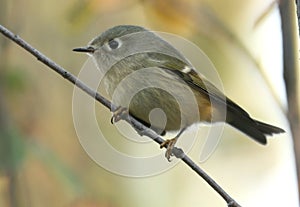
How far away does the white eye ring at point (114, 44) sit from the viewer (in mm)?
1385

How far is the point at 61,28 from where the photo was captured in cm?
205

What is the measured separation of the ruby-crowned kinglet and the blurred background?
0.07m

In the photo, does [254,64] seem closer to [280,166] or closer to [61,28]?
[280,166]

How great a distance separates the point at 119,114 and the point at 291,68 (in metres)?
0.66

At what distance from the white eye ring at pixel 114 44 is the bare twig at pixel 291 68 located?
0.79m

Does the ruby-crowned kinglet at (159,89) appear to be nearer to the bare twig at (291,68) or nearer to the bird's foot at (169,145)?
the bird's foot at (169,145)

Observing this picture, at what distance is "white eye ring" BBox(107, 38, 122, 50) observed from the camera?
1.38 m

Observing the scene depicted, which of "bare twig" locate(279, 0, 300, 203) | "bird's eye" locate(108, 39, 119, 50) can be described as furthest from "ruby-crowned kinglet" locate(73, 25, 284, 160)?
"bare twig" locate(279, 0, 300, 203)

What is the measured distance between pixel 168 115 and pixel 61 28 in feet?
2.76

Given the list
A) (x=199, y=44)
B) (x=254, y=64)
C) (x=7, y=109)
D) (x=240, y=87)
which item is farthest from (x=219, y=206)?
(x=254, y=64)

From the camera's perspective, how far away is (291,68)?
0.60 m

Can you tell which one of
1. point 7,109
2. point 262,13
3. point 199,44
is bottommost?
point 7,109

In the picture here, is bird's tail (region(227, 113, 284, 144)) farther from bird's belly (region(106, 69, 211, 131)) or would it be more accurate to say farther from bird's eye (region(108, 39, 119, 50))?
bird's eye (region(108, 39, 119, 50))

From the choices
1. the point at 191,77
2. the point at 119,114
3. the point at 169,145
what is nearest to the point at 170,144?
the point at 169,145
